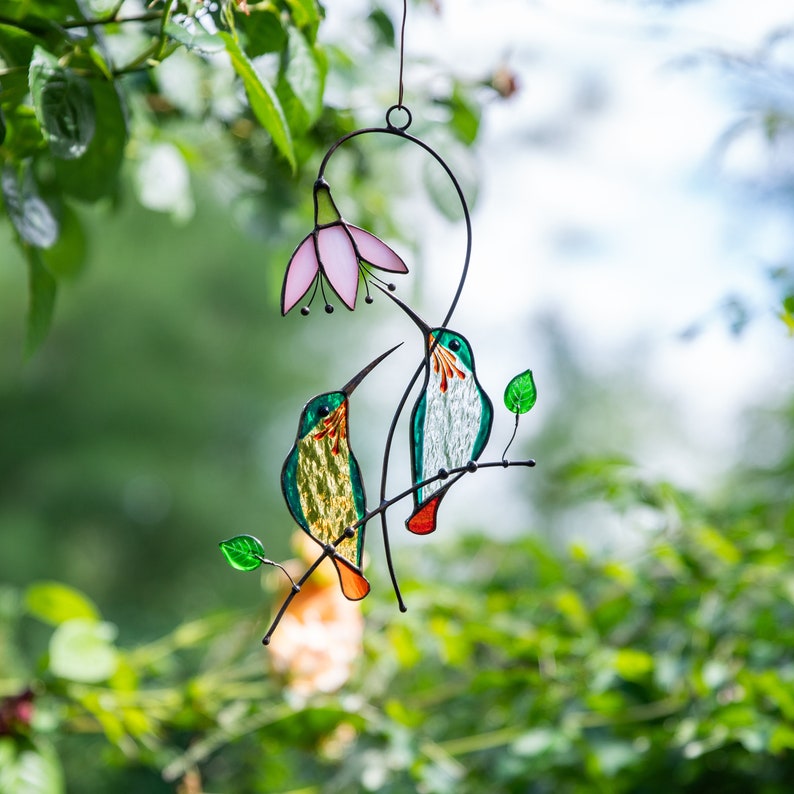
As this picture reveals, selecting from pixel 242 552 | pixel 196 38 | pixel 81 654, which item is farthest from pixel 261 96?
pixel 81 654

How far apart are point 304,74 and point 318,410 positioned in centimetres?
11

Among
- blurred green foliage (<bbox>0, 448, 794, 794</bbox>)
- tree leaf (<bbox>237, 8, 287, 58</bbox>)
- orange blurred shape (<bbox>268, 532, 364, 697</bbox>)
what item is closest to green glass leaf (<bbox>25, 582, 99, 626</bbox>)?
blurred green foliage (<bbox>0, 448, 794, 794</bbox>)

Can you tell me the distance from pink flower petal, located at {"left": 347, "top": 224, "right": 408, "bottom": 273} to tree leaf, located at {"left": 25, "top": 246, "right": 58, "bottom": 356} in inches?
4.5

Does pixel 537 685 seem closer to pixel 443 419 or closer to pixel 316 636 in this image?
pixel 316 636

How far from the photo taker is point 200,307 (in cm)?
265

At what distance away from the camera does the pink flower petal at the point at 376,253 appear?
11.0 inches

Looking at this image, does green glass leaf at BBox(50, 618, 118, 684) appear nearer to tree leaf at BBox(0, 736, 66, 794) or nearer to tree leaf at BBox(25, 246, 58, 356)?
tree leaf at BBox(0, 736, 66, 794)

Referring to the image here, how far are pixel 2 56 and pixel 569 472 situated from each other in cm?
37

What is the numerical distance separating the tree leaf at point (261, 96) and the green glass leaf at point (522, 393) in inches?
3.8

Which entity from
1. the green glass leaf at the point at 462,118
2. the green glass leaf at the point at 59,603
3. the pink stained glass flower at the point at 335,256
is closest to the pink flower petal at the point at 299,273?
the pink stained glass flower at the point at 335,256

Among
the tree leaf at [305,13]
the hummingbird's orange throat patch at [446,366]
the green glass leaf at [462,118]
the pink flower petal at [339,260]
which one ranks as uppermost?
the green glass leaf at [462,118]

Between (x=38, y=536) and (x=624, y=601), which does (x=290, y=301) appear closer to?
(x=624, y=601)

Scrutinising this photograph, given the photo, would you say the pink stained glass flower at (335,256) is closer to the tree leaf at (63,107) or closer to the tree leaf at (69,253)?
the tree leaf at (63,107)

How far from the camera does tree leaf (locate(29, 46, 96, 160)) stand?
0.26 meters
